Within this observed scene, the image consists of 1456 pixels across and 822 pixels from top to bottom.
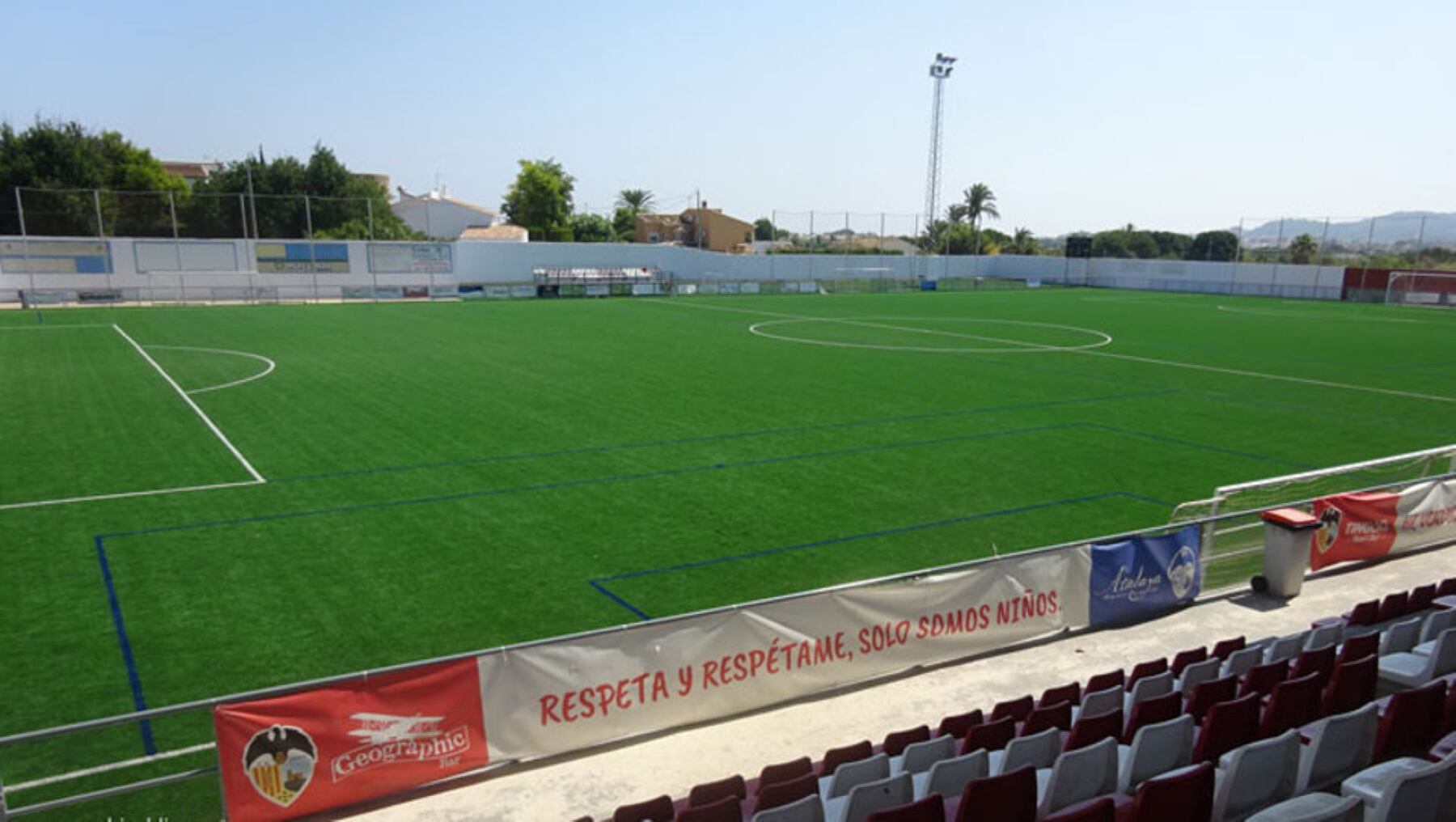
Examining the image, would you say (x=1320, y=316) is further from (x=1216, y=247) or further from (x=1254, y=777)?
(x=1254, y=777)

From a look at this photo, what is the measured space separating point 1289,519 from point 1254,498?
5.05 ft

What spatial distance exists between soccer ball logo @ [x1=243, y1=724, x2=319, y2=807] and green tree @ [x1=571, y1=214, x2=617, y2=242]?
101 meters

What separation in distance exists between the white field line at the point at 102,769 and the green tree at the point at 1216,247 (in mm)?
96221

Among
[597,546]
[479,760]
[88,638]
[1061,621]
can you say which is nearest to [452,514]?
[597,546]

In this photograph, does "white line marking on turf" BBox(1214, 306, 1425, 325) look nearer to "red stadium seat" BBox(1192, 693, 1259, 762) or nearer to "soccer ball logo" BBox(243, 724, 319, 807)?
"red stadium seat" BBox(1192, 693, 1259, 762)

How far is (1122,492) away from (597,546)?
9.82m

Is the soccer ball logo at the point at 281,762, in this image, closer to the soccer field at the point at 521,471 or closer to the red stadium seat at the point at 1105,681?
the soccer field at the point at 521,471

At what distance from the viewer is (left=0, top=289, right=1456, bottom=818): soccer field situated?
38.1 feet

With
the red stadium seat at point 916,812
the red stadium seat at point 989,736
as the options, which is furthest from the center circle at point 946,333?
the red stadium seat at point 916,812

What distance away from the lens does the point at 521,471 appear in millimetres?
18594

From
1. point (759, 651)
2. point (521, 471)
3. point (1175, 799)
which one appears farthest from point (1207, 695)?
point (521, 471)

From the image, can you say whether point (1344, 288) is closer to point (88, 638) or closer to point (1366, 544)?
point (1366, 544)

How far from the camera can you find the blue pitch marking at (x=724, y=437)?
18.4 meters

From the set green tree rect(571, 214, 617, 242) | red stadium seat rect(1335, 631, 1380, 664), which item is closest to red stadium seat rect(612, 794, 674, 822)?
red stadium seat rect(1335, 631, 1380, 664)
